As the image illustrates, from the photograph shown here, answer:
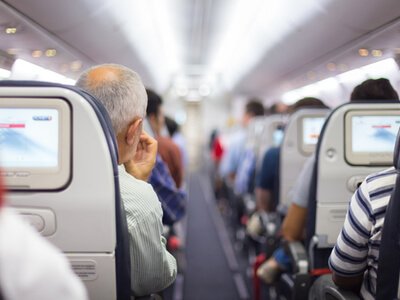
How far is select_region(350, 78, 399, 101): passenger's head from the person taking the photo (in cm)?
271

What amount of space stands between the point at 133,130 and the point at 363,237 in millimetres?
976

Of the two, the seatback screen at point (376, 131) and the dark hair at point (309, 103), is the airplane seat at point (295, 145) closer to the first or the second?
the dark hair at point (309, 103)

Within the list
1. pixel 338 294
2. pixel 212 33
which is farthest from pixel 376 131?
pixel 212 33

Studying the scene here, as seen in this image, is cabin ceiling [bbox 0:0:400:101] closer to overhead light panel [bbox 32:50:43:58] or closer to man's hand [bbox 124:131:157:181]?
overhead light panel [bbox 32:50:43:58]

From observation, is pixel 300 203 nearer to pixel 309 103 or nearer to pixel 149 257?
pixel 309 103

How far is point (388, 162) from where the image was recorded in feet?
8.25

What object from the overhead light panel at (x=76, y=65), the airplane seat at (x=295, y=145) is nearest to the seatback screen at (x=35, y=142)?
the overhead light panel at (x=76, y=65)

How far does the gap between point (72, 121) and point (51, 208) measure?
0.96ft

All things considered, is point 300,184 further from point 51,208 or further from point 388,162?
point 51,208

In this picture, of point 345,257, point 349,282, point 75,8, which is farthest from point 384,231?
point 75,8

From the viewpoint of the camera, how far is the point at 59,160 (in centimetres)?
155

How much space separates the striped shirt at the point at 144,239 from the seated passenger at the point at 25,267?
0.91 m

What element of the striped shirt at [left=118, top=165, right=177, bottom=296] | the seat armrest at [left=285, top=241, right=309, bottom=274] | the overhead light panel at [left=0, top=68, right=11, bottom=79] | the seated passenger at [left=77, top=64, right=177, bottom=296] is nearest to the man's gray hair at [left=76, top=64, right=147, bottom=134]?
the seated passenger at [left=77, top=64, right=177, bottom=296]

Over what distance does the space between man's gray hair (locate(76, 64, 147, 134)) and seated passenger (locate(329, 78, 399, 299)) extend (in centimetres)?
92
